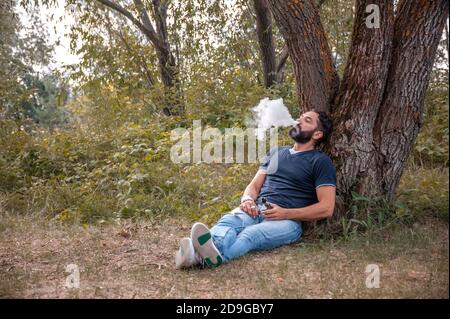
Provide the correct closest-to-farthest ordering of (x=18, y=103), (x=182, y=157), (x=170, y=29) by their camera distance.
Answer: (x=182, y=157), (x=18, y=103), (x=170, y=29)

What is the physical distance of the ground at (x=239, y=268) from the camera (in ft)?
9.67

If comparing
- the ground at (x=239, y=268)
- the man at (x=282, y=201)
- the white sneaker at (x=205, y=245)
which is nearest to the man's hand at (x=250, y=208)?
the man at (x=282, y=201)

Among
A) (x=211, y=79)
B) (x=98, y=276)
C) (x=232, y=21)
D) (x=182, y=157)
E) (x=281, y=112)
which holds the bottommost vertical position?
(x=98, y=276)

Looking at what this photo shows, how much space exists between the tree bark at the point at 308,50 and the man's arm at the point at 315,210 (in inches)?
31.3

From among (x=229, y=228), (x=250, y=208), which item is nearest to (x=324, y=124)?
(x=250, y=208)

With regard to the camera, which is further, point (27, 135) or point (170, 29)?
point (170, 29)

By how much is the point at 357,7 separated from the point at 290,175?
1436 millimetres

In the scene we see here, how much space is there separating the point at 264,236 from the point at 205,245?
550 mm

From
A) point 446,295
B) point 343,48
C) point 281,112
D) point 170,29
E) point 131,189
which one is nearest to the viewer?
point 446,295

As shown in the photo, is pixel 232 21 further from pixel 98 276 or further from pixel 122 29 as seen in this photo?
pixel 98 276

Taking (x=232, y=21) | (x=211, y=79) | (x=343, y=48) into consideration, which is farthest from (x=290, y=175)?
(x=232, y=21)

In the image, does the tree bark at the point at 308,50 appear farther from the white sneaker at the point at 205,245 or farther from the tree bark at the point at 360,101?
the white sneaker at the point at 205,245

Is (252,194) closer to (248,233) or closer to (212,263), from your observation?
(248,233)

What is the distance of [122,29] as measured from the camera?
1014 cm
